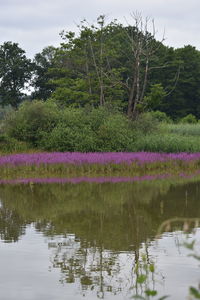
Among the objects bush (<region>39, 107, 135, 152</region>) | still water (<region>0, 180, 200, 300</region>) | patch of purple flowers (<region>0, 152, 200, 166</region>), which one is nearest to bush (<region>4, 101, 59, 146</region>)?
bush (<region>39, 107, 135, 152</region>)

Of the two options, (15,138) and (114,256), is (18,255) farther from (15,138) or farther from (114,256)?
(15,138)

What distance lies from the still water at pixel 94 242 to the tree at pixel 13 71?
56862mm

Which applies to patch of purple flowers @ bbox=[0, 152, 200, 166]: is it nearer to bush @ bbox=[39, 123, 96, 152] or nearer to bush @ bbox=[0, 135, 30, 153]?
bush @ bbox=[39, 123, 96, 152]

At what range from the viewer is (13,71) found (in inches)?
2928

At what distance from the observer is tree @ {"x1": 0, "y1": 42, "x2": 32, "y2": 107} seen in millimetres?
73875

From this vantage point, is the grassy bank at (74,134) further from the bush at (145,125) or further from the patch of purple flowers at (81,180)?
the patch of purple flowers at (81,180)

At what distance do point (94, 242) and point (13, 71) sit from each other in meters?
66.4

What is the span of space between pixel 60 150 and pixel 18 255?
1937 cm

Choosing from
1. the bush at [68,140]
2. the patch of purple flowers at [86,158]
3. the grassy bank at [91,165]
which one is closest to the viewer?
the grassy bank at [91,165]

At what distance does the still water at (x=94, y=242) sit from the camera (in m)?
7.05

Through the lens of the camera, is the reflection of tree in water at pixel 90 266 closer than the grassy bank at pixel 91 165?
Yes

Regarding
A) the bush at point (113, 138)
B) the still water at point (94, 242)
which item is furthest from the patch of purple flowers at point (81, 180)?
the bush at point (113, 138)

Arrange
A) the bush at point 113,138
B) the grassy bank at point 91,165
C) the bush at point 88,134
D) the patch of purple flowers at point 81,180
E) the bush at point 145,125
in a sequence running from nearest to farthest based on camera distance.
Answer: the patch of purple flowers at point 81,180, the grassy bank at point 91,165, the bush at point 88,134, the bush at point 113,138, the bush at point 145,125

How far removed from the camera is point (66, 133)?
28.5 m
